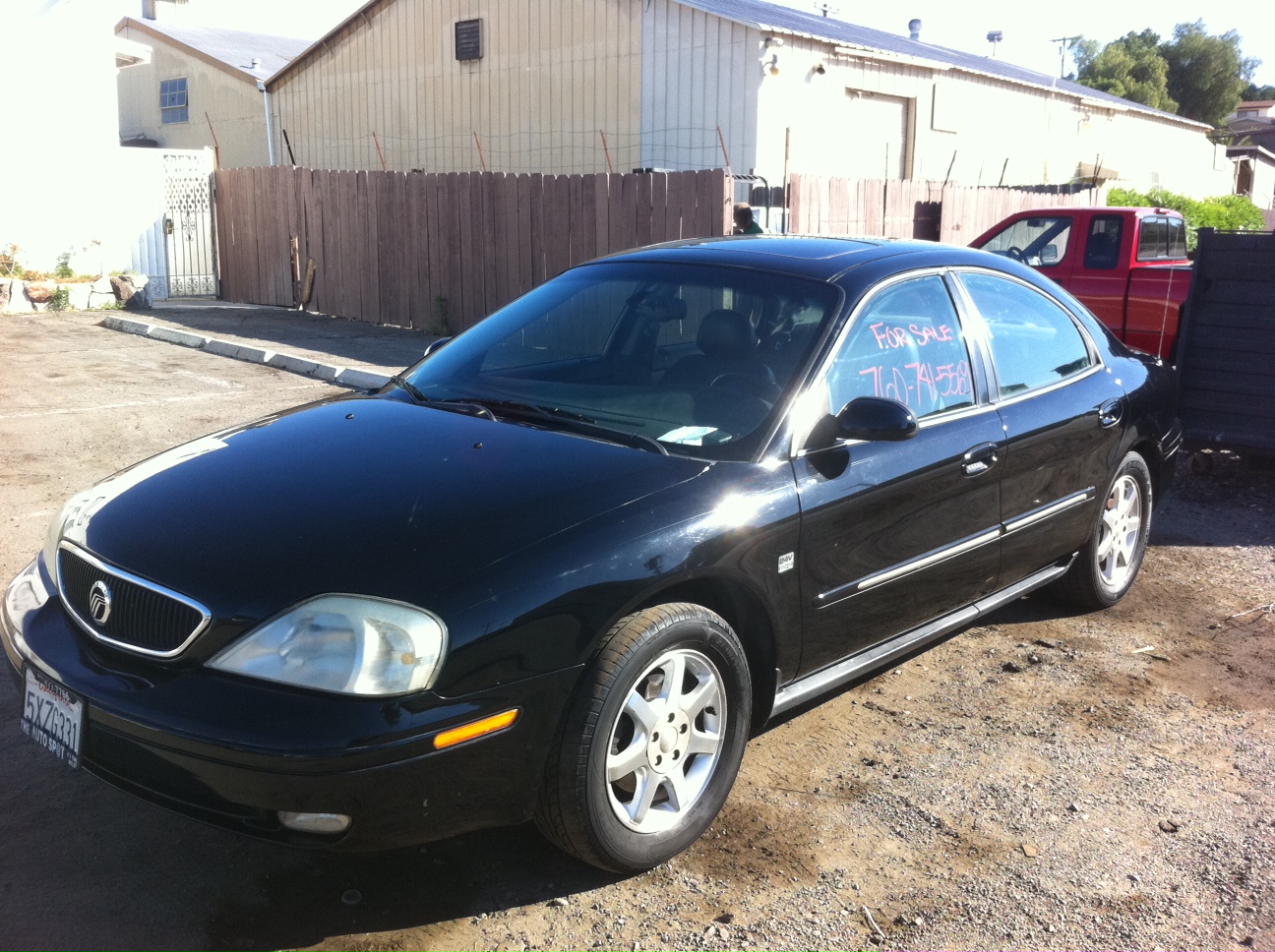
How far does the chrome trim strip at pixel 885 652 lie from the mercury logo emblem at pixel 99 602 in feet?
6.20

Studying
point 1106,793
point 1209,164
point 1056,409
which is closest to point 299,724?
point 1106,793

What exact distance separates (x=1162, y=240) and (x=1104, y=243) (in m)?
0.68

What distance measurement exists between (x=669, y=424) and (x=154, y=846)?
6.28ft

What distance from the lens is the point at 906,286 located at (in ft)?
14.0

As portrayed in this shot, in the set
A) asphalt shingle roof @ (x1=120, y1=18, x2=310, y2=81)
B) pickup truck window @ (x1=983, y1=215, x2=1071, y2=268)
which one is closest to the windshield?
pickup truck window @ (x1=983, y1=215, x2=1071, y2=268)

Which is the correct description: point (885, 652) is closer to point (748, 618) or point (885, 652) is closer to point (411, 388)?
point (748, 618)

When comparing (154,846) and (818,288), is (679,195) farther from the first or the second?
(154,846)

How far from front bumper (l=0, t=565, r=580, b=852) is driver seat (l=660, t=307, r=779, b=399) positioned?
1308 millimetres

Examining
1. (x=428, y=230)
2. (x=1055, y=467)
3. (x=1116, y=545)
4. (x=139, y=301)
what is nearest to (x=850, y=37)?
(x=428, y=230)

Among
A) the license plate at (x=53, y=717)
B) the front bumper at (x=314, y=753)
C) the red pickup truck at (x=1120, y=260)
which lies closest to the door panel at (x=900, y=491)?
the front bumper at (x=314, y=753)

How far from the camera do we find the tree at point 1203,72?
62.2 m

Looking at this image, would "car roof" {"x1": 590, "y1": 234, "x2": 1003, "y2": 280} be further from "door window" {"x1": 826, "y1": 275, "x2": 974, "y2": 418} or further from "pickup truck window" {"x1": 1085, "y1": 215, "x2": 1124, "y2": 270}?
"pickup truck window" {"x1": 1085, "y1": 215, "x2": 1124, "y2": 270}

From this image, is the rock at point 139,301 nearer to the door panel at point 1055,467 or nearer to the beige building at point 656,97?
the beige building at point 656,97

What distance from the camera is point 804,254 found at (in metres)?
4.31
